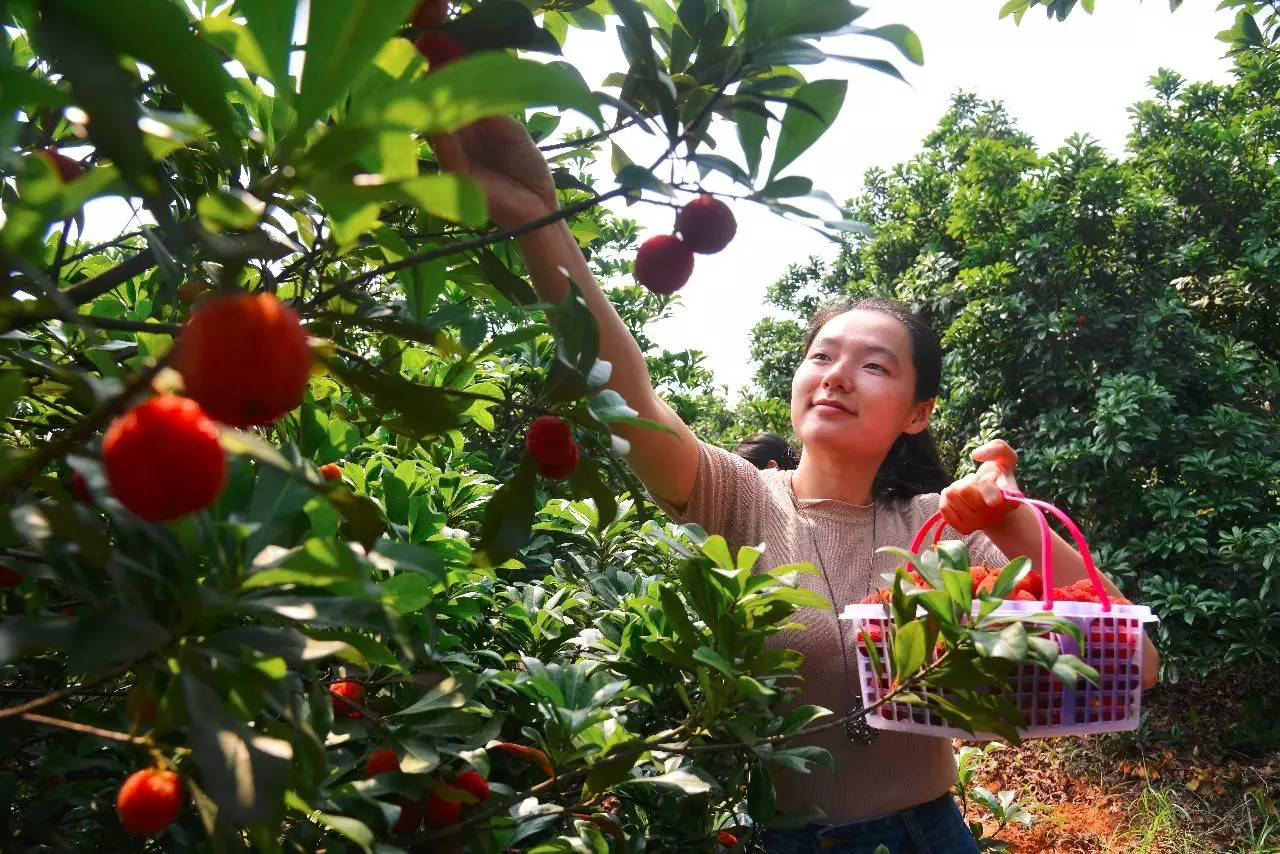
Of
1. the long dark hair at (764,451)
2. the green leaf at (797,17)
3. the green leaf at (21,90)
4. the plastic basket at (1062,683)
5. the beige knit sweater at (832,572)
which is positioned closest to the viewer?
the green leaf at (21,90)

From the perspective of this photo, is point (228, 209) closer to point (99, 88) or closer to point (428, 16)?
point (99, 88)

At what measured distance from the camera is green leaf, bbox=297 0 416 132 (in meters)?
0.50

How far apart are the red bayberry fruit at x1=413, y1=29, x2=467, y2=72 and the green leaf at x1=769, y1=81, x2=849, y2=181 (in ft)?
0.89

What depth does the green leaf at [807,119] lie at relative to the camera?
31.7 inches

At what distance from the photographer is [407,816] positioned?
93cm

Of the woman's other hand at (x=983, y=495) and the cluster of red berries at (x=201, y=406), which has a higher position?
the woman's other hand at (x=983, y=495)

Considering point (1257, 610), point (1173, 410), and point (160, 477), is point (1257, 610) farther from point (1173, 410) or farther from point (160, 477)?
point (160, 477)

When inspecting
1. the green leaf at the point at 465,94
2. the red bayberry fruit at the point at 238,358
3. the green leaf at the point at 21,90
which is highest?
the green leaf at the point at 465,94

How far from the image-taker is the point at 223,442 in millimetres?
538

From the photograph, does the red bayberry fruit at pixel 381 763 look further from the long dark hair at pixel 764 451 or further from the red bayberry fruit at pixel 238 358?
the long dark hair at pixel 764 451

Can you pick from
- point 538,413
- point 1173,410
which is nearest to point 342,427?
point 538,413

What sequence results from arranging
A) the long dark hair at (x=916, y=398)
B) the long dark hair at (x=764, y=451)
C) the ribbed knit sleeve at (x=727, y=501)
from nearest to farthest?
the ribbed knit sleeve at (x=727, y=501) → the long dark hair at (x=916, y=398) → the long dark hair at (x=764, y=451)

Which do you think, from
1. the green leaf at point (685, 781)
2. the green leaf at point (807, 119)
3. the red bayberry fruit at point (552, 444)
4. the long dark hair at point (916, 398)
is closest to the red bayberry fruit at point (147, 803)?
the red bayberry fruit at point (552, 444)

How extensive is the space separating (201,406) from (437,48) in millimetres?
366
